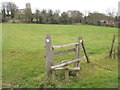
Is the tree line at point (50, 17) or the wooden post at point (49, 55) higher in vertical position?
the tree line at point (50, 17)

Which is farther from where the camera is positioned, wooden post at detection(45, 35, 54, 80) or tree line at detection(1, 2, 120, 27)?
tree line at detection(1, 2, 120, 27)

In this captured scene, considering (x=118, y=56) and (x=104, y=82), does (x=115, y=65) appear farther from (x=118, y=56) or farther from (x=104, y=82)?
(x=104, y=82)

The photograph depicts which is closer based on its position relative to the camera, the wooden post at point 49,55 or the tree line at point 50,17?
the wooden post at point 49,55

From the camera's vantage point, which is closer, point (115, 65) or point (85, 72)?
point (85, 72)

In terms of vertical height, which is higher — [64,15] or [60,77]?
[64,15]

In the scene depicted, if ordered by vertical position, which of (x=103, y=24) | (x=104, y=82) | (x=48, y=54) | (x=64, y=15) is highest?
(x=64, y=15)

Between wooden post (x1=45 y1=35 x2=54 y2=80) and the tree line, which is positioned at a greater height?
the tree line

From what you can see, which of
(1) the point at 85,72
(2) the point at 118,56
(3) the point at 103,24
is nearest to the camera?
(1) the point at 85,72

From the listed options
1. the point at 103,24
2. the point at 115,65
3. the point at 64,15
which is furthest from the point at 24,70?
the point at 64,15

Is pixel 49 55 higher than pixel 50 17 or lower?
lower

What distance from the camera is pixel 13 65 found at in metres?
8.91

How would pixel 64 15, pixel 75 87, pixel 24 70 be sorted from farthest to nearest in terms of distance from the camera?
1. pixel 64 15
2. pixel 24 70
3. pixel 75 87

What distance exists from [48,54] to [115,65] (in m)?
5.09

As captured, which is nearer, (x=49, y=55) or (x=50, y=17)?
(x=49, y=55)
